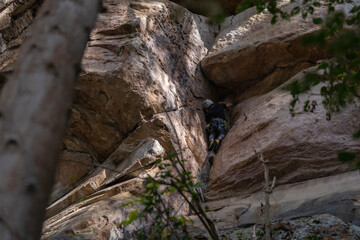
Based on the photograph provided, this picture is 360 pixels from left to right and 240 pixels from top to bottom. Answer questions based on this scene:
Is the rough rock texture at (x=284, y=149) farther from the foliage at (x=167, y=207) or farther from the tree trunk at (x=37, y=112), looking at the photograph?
the tree trunk at (x=37, y=112)

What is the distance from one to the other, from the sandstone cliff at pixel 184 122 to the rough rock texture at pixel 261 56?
3 cm

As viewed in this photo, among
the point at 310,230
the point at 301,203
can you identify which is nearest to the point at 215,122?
the point at 301,203

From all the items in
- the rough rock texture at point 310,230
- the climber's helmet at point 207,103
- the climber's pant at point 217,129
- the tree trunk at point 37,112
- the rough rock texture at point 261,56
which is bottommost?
the climber's pant at point 217,129

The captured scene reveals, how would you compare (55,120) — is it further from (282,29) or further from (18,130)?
(282,29)

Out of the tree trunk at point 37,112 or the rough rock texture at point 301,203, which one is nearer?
the tree trunk at point 37,112

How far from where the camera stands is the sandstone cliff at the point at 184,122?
654 centimetres

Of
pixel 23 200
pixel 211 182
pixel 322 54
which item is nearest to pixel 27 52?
pixel 23 200

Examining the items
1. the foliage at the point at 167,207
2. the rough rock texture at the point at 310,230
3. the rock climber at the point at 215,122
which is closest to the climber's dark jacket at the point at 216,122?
the rock climber at the point at 215,122

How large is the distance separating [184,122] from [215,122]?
1.09m

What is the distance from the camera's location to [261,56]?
1059 cm

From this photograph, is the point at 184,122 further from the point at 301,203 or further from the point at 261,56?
the point at 301,203

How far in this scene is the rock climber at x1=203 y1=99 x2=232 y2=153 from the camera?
9422mm

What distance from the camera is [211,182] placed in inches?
324

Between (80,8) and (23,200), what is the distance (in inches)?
49.2
